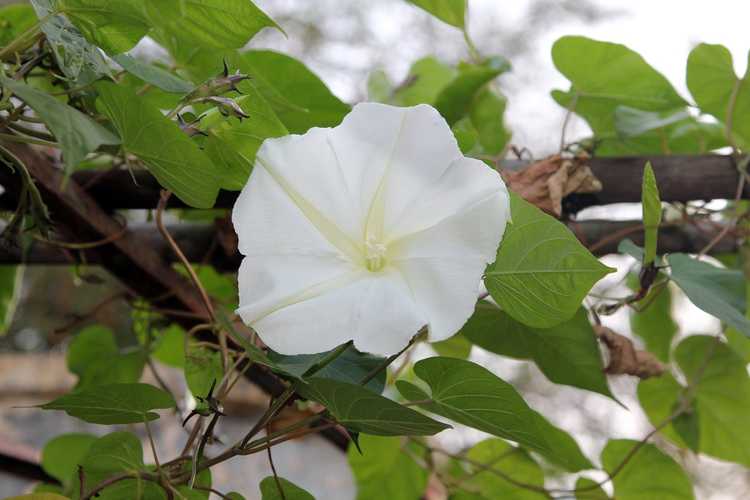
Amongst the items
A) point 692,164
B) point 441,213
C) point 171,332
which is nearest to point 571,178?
point 692,164

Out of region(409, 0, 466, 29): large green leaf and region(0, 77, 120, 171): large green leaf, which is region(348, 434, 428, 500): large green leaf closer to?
region(409, 0, 466, 29): large green leaf

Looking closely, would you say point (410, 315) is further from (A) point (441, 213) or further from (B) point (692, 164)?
(B) point (692, 164)

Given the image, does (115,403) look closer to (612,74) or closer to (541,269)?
(541,269)

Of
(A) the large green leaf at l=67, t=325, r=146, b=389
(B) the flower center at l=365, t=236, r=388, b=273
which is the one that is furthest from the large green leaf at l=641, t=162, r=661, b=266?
(A) the large green leaf at l=67, t=325, r=146, b=389

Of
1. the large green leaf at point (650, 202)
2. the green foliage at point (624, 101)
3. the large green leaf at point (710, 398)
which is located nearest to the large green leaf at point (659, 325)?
the large green leaf at point (710, 398)

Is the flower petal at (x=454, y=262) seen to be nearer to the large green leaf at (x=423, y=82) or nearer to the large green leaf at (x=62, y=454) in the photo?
the large green leaf at (x=423, y=82)
